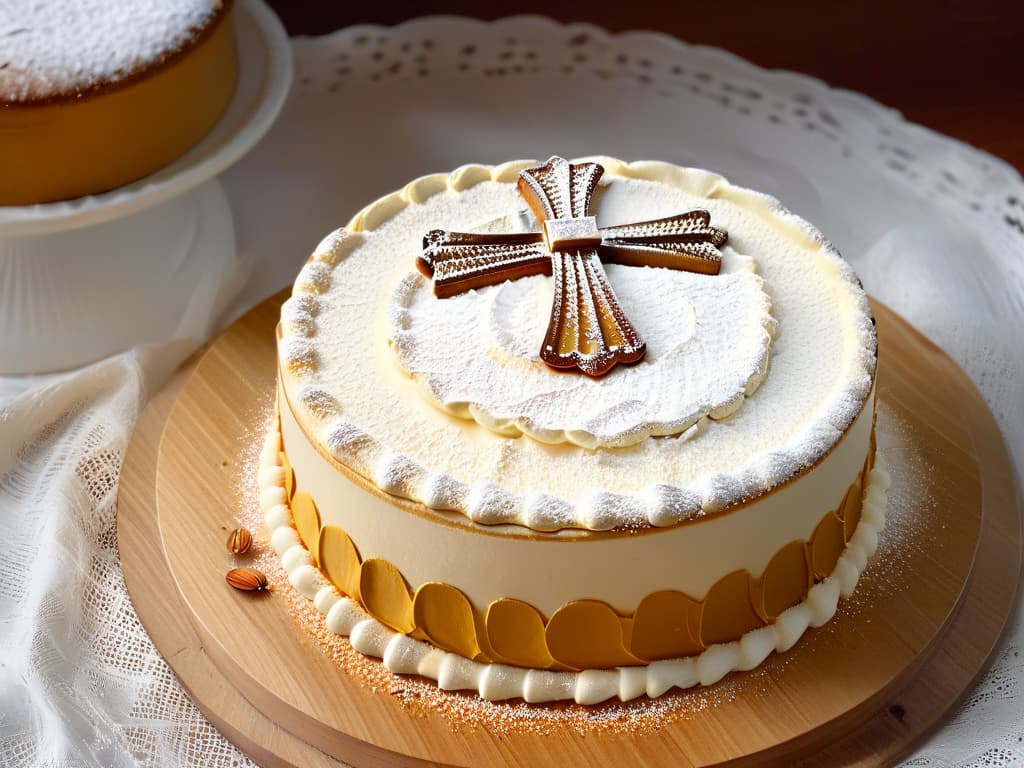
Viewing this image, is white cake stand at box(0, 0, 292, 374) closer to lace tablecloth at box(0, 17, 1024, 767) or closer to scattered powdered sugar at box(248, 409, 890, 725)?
lace tablecloth at box(0, 17, 1024, 767)

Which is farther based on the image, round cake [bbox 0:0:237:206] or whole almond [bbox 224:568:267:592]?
round cake [bbox 0:0:237:206]

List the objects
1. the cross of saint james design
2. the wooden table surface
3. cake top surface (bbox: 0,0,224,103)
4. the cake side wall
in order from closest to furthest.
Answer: the cake side wall < the cross of saint james design < cake top surface (bbox: 0,0,224,103) < the wooden table surface

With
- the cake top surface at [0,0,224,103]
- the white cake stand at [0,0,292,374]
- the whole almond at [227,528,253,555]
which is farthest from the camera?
the white cake stand at [0,0,292,374]

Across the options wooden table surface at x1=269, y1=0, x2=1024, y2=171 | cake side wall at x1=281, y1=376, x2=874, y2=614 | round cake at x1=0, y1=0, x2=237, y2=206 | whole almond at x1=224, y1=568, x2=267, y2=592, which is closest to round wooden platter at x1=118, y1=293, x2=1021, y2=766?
whole almond at x1=224, y1=568, x2=267, y2=592

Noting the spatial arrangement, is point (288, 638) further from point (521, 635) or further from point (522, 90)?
point (522, 90)

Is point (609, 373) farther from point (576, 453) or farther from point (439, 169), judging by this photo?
point (439, 169)

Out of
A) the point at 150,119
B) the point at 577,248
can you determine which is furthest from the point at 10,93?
the point at 577,248

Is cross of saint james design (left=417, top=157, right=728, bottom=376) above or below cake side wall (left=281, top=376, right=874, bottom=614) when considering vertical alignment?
above
